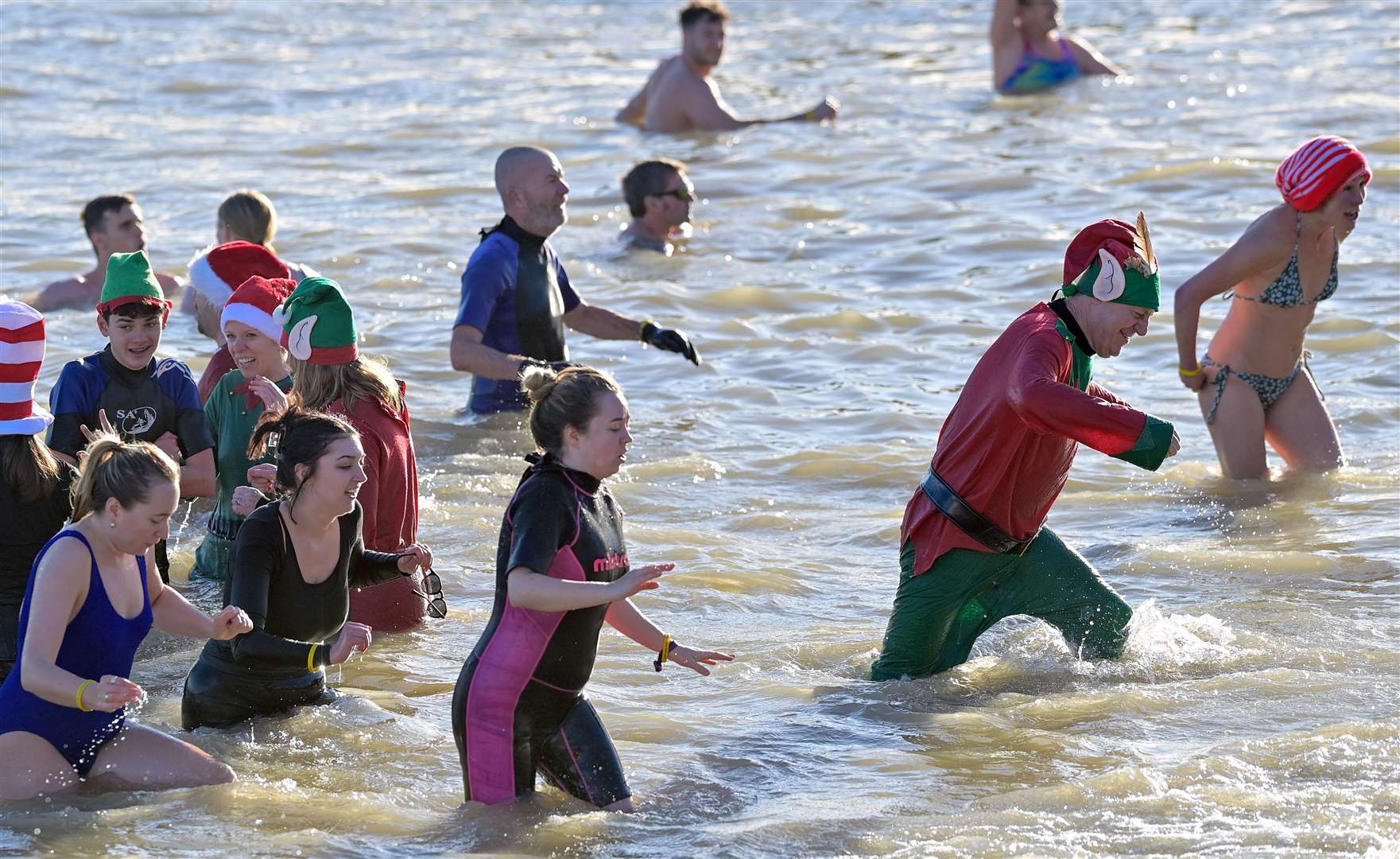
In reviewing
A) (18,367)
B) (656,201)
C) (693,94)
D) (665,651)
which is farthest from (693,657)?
(693,94)

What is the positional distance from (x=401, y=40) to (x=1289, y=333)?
1710cm

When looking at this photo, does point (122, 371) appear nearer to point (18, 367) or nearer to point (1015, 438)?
point (18, 367)

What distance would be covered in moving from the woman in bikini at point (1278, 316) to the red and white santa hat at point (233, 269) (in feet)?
11.9

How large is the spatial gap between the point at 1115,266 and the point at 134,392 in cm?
322

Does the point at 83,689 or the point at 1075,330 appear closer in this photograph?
the point at 83,689

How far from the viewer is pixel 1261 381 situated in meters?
7.83

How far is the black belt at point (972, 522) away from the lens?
554 centimetres

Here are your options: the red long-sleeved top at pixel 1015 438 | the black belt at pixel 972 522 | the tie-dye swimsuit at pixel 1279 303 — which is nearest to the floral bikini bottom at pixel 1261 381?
the tie-dye swimsuit at pixel 1279 303

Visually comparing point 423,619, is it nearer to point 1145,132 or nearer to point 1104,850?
point 1104,850

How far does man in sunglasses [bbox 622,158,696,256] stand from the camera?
1223 cm

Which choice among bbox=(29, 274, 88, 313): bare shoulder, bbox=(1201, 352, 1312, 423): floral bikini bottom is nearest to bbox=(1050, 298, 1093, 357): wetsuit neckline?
bbox=(1201, 352, 1312, 423): floral bikini bottom

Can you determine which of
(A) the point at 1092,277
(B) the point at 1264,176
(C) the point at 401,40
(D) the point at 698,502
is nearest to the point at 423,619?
(D) the point at 698,502

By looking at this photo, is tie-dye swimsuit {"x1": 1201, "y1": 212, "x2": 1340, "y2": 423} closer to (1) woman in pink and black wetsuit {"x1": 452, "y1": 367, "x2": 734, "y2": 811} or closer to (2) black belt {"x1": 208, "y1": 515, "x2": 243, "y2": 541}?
(1) woman in pink and black wetsuit {"x1": 452, "y1": 367, "x2": 734, "y2": 811}

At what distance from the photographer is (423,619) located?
6.52 meters
